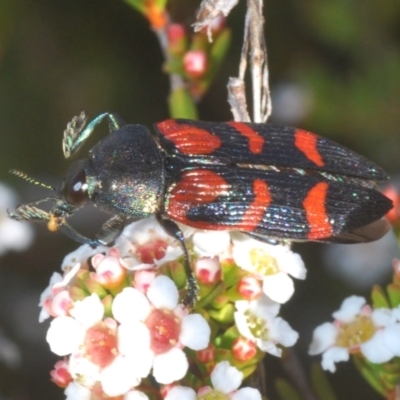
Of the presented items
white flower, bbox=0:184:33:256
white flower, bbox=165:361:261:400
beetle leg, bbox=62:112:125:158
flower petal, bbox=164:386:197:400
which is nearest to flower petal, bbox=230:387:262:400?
white flower, bbox=165:361:261:400

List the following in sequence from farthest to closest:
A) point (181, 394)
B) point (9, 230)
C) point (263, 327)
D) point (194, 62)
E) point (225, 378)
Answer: point (9, 230) < point (194, 62) < point (263, 327) < point (225, 378) < point (181, 394)

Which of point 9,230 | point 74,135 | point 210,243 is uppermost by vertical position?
point 74,135

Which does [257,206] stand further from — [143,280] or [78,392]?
[78,392]

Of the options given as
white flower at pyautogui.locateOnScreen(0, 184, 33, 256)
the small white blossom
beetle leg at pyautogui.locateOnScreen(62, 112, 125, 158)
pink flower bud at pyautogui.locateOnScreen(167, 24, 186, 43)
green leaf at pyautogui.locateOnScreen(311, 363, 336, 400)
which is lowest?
white flower at pyautogui.locateOnScreen(0, 184, 33, 256)

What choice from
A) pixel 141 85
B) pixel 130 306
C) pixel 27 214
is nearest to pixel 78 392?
pixel 130 306

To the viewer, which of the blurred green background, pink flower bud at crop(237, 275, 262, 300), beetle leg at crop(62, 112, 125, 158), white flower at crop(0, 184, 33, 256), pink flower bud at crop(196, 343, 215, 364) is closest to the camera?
pink flower bud at crop(196, 343, 215, 364)

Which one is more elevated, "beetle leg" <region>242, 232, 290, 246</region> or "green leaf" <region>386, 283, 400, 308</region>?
"beetle leg" <region>242, 232, 290, 246</region>

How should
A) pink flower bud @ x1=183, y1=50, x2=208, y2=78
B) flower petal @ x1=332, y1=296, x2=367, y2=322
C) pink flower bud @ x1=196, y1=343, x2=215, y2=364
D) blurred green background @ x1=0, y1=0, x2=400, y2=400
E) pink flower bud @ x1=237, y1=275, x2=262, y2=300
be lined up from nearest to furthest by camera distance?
pink flower bud @ x1=196, y1=343, x2=215, y2=364, pink flower bud @ x1=237, y1=275, x2=262, y2=300, flower petal @ x1=332, y1=296, x2=367, y2=322, pink flower bud @ x1=183, y1=50, x2=208, y2=78, blurred green background @ x1=0, y1=0, x2=400, y2=400

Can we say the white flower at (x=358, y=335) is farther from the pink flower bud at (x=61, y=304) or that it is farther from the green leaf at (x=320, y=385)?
the pink flower bud at (x=61, y=304)

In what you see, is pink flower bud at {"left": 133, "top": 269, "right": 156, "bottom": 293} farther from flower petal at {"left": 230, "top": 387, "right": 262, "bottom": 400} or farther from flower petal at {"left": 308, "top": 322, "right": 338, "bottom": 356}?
flower petal at {"left": 308, "top": 322, "right": 338, "bottom": 356}
